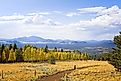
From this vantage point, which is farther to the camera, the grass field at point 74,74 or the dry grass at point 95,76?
the grass field at point 74,74

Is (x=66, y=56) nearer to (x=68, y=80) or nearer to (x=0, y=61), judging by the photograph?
(x=0, y=61)

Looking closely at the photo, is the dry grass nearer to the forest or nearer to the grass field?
the grass field

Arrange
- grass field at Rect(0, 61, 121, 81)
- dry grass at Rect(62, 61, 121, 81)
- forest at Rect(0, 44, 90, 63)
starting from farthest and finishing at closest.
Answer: forest at Rect(0, 44, 90, 63) < grass field at Rect(0, 61, 121, 81) < dry grass at Rect(62, 61, 121, 81)

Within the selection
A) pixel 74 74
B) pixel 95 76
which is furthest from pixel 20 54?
pixel 95 76

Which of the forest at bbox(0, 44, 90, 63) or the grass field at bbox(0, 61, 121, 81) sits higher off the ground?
the grass field at bbox(0, 61, 121, 81)

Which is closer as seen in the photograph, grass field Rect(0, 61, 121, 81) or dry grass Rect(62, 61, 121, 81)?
dry grass Rect(62, 61, 121, 81)

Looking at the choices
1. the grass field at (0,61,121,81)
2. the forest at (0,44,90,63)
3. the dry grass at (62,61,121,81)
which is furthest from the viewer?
the forest at (0,44,90,63)

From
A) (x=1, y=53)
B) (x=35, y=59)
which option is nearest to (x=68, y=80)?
(x=1, y=53)

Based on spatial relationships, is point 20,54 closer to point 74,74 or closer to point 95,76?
point 74,74

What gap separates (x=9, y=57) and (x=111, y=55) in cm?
8950

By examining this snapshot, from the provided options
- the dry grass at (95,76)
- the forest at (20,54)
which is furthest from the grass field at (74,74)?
the forest at (20,54)

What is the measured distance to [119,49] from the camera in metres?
49.0

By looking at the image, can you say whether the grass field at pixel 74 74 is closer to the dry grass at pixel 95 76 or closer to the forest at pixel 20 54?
the dry grass at pixel 95 76

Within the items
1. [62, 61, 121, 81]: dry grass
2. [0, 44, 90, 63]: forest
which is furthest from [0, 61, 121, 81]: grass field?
[0, 44, 90, 63]: forest
